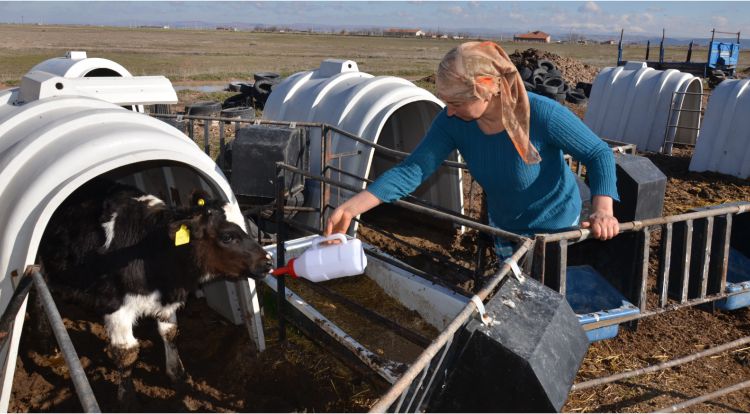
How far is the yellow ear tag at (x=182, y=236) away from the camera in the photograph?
4.38m

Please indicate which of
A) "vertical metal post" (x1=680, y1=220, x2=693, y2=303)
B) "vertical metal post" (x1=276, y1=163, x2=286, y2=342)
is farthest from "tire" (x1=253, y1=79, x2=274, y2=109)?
"vertical metal post" (x1=680, y1=220, x2=693, y2=303)

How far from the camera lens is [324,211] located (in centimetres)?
711

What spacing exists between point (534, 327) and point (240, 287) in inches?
135

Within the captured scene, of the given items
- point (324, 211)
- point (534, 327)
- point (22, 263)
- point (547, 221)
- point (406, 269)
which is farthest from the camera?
point (324, 211)

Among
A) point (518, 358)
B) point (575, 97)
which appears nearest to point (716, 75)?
point (575, 97)

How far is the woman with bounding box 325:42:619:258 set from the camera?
2750 mm

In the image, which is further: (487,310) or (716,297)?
(716,297)

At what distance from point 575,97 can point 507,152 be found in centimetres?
2120

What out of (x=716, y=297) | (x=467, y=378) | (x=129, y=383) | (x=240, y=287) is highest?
(x=467, y=378)

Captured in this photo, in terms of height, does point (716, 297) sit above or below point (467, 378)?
below

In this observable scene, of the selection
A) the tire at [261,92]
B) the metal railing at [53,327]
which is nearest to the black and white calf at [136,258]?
the metal railing at [53,327]

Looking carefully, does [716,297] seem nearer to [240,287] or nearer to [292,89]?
[240,287]

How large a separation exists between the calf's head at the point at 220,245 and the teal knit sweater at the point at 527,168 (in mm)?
1720

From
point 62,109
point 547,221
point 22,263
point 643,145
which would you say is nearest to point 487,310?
point 547,221
